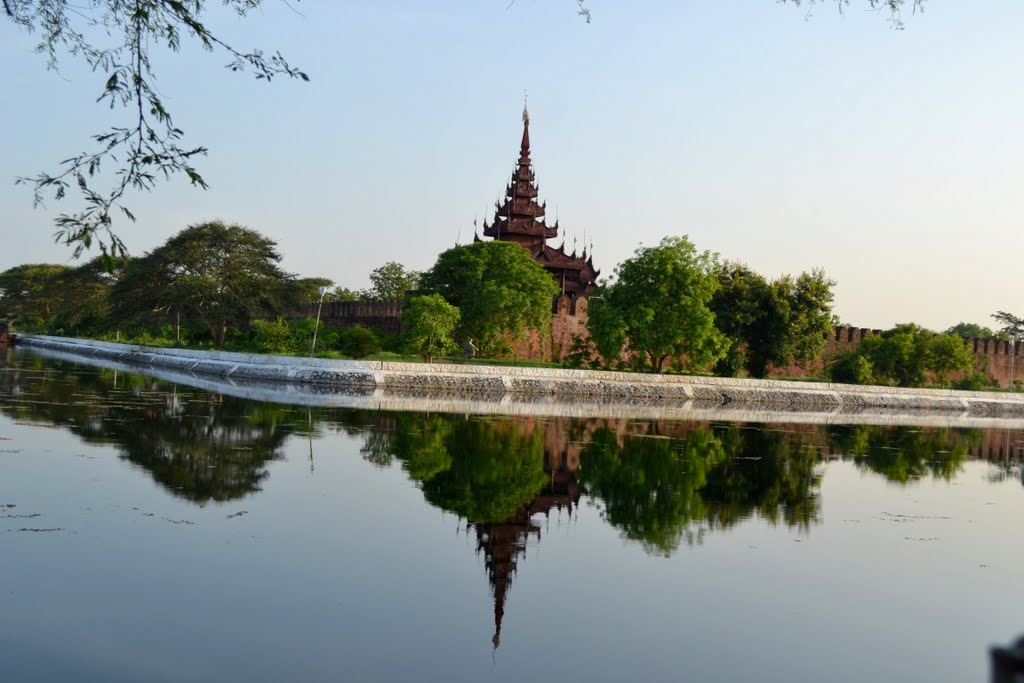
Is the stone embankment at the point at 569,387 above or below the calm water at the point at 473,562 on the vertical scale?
above

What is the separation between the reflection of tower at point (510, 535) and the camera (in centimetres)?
902

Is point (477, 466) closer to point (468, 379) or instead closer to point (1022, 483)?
point (1022, 483)

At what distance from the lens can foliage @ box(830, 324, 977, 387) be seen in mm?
50344

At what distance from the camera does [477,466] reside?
16812mm

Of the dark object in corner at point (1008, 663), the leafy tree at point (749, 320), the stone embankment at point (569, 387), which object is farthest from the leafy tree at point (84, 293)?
the dark object in corner at point (1008, 663)

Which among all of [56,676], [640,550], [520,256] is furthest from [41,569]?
[520,256]

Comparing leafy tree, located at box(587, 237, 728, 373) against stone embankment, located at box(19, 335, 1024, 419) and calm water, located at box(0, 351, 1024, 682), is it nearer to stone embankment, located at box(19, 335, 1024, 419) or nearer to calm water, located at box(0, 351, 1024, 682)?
stone embankment, located at box(19, 335, 1024, 419)

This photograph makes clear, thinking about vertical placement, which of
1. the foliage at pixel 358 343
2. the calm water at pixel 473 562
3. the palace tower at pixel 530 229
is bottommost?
the calm water at pixel 473 562

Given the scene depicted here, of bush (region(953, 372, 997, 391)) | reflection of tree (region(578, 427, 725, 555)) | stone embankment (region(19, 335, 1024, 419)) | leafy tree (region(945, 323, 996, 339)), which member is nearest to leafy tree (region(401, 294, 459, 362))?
stone embankment (region(19, 335, 1024, 419))

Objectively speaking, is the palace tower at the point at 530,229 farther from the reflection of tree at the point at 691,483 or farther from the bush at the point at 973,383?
the reflection of tree at the point at 691,483

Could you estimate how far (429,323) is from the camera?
40656mm

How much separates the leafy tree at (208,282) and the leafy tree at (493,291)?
11.1m

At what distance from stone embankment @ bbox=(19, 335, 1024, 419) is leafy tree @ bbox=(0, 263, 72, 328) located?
47.3 metres

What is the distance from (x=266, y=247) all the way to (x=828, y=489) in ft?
138
